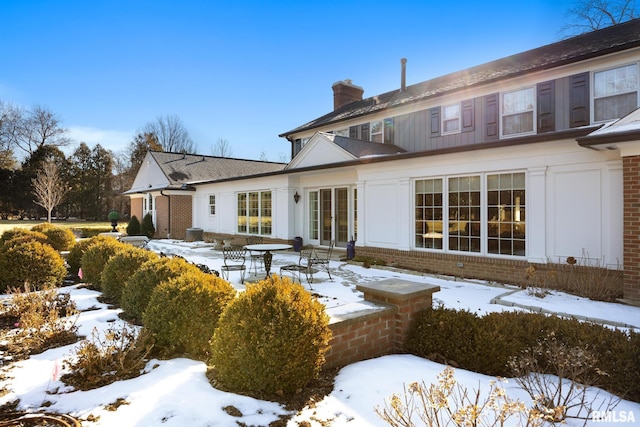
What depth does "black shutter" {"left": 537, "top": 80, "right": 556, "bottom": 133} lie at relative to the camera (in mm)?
10305

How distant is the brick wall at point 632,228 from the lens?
6129mm

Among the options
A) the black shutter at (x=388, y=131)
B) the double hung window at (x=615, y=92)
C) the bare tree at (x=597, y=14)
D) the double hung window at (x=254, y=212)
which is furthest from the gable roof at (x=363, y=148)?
the bare tree at (x=597, y=14)

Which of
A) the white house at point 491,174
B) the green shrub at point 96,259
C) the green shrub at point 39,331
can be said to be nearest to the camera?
the green shrub at point 39,331

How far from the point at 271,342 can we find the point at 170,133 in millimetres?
49828

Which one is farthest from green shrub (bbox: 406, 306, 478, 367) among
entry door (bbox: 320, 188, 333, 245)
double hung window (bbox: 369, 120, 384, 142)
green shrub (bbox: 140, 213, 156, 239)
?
green shrub (bbox: 140, 213, 156, 239)

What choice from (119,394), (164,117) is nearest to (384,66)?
(119,394)

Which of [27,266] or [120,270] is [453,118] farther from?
[27,266]

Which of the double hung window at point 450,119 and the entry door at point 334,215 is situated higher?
the double hung window at point 450,119

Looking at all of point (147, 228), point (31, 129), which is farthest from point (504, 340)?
point (31, 129)

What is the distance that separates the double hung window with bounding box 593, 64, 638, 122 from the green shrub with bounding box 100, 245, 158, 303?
458 inches

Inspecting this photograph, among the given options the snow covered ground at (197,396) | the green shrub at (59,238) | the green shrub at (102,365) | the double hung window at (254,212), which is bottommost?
the snow covered ground at (197,396)

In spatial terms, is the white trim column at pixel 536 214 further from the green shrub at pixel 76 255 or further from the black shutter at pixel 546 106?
the green shrub at pixel 76 255

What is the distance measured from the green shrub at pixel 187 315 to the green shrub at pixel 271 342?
70 cm

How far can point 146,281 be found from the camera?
508cm
